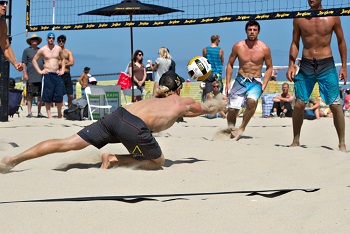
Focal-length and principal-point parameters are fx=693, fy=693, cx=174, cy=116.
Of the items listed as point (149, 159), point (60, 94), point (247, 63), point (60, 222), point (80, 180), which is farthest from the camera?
point (60, 94)

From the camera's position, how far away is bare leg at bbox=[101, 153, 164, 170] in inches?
198

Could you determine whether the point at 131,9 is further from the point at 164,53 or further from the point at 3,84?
the point at 3,84

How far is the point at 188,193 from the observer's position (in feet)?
Answer: 13.3

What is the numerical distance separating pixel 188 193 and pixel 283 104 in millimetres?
10171

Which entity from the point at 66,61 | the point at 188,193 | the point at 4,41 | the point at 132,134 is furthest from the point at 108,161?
the point at 66,61

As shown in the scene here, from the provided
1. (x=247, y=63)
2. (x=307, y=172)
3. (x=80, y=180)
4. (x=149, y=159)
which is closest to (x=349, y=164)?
(x=307, y=172)

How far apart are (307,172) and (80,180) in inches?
66.6

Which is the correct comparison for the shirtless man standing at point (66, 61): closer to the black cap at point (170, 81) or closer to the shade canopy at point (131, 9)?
the shade canopy at point (131, 9)

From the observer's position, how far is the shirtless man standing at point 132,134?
484 centimetres

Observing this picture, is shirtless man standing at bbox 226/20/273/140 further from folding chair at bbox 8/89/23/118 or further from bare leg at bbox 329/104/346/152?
folding chair at bbox 8/89/23/118

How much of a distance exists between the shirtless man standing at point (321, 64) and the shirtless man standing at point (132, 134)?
1853 millimetres

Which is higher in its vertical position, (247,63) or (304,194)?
(247,63)

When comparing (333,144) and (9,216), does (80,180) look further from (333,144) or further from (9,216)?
(333,144)

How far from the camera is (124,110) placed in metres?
5.05
